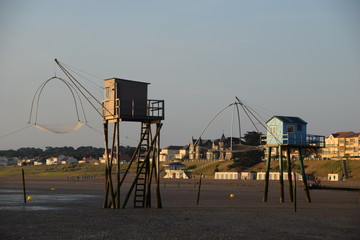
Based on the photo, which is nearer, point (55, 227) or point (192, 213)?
point (55, 227)

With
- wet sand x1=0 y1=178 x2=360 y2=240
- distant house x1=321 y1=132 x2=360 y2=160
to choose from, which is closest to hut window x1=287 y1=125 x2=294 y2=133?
wet sand x1=0 y1=178 x2=360 y2=240

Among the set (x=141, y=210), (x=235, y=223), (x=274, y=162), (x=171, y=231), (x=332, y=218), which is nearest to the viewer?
(x=171, y=231)

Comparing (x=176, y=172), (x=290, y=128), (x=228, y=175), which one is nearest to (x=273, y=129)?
(x=290, y=128)

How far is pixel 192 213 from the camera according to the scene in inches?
1400

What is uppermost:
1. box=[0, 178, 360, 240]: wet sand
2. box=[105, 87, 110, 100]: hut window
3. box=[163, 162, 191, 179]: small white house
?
box=[105, 87, 110, 100]: hut window

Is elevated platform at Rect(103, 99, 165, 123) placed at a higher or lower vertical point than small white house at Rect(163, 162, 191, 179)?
higher

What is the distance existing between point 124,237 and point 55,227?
493 centimetres

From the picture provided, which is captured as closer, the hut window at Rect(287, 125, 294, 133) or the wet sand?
the wet sand

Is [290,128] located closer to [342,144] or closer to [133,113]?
[133,113]

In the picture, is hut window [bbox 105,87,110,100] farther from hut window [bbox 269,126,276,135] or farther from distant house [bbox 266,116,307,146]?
hut window [bbox 269,126,276,135]

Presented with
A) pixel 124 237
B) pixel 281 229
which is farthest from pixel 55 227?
pixel 281 229

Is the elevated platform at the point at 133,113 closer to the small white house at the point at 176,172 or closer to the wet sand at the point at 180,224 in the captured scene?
the wet sand at the point at 180,224

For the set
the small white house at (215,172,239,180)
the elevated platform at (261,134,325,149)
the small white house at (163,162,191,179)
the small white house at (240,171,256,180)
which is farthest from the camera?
the small white house at (163,162,191,179)

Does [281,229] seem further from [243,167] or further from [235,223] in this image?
[243,167]
